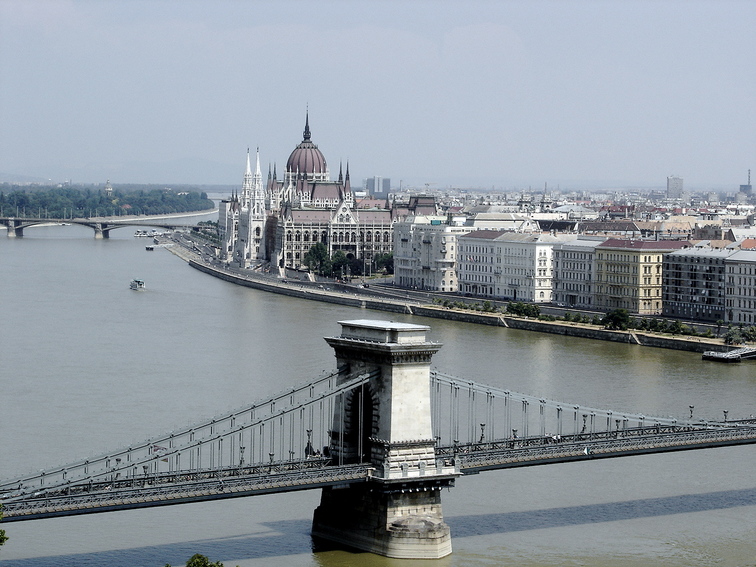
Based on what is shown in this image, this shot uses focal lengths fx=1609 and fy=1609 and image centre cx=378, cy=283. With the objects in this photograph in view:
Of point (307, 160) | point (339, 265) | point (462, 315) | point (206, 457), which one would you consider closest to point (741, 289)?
point (462, 315)

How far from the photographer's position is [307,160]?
7788cm

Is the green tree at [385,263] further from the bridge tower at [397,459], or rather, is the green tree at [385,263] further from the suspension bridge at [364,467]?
the bridge tower at [397,459]

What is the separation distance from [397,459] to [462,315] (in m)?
24.8

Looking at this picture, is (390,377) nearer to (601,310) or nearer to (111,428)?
(111,428)

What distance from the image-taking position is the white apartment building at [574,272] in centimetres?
4178

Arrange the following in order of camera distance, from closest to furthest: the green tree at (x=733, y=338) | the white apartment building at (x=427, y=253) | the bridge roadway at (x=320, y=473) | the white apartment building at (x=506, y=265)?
the bridge roadway at (x=320, y=473) < the green tree at (x=733, y=338) < the white apartment building at (x=506, y=265) < the white apartment building at (x=427, y=253)

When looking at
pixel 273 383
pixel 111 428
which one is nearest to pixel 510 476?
pixel 111 428

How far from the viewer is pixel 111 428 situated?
20.0 metres

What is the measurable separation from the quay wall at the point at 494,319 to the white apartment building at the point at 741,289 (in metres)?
3.14

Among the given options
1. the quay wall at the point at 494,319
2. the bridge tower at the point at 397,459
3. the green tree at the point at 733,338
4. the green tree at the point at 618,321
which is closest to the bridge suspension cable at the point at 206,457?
the bridge tower at the point at 397,459

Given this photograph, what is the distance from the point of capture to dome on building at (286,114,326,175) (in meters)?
77.6

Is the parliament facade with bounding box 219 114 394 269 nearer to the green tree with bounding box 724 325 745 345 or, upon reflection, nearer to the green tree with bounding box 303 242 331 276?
the green tree with bounding box 303 242 331 276

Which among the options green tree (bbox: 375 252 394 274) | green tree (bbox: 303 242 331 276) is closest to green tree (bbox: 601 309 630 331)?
green tree (bbox: 303 242 331 276)

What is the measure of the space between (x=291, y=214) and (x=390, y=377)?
5108cm
